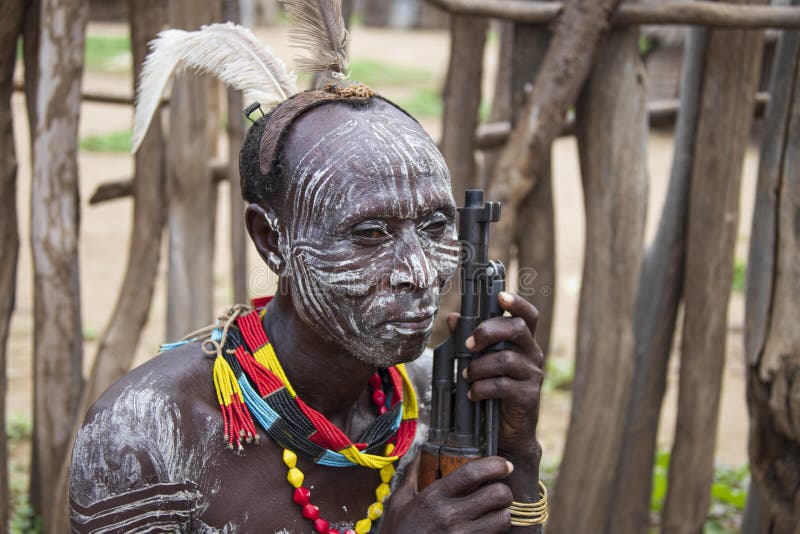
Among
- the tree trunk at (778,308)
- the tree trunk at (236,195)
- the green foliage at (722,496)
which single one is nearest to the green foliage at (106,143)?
the tree trunk at (236,195)

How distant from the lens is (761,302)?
312 cm

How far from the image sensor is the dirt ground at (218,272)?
614 centimetres

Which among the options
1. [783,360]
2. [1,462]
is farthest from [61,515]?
[783,360]

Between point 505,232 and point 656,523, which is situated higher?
point 505,232

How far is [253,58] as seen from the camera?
88.2 inches

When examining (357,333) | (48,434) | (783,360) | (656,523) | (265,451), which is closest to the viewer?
(357,333)

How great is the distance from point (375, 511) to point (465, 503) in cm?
36

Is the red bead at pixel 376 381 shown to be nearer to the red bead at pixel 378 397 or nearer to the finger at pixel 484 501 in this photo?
the red bead at pixel 378 397

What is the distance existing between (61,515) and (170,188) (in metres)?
1.35

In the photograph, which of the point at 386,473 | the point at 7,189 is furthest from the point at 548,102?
the point at 7,189

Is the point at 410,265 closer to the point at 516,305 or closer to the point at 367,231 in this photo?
the point at 367,231

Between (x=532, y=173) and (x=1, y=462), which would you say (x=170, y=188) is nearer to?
(x=1, y=462)

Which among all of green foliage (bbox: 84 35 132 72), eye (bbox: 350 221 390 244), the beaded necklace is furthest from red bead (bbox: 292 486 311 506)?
green foliage (bbox: 84 35 132 72)

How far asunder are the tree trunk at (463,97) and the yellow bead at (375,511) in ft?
6.07
